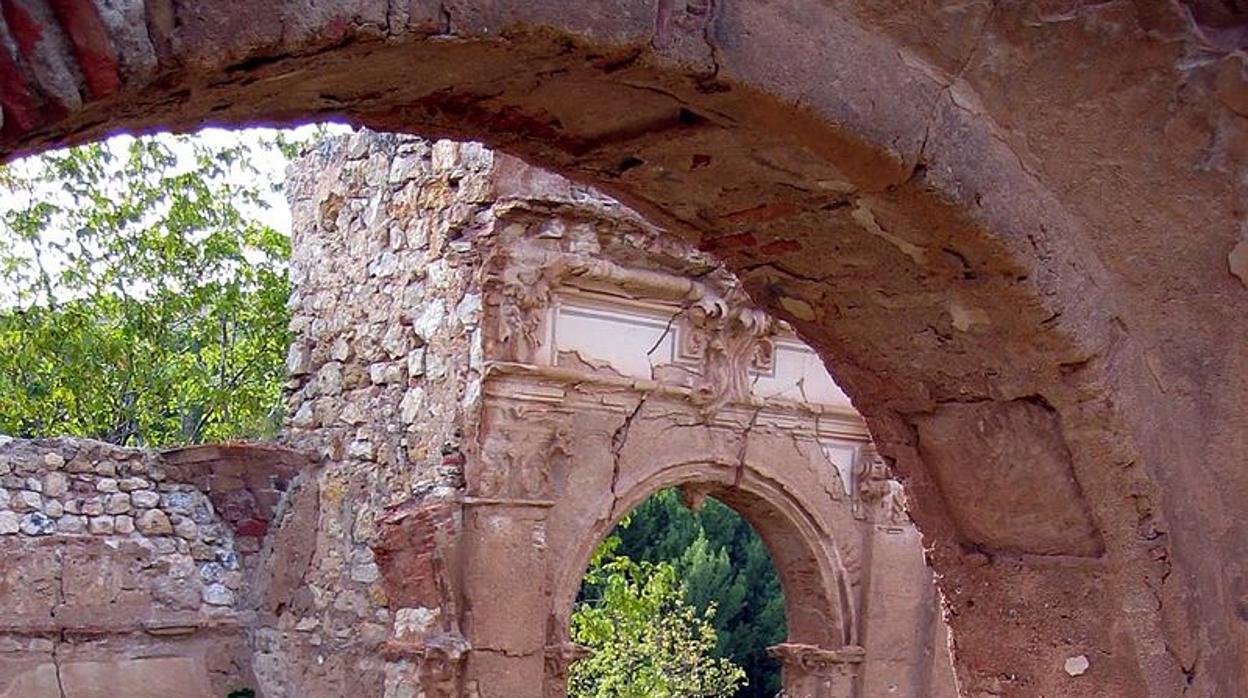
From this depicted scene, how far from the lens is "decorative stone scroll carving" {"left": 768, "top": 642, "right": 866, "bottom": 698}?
774 cm

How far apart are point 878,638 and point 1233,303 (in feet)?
17.9

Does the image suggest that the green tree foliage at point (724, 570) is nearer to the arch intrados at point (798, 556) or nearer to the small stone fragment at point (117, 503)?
the arch intrados at point (798, 556)

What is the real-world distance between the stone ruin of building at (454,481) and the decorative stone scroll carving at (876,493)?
2 centimetres

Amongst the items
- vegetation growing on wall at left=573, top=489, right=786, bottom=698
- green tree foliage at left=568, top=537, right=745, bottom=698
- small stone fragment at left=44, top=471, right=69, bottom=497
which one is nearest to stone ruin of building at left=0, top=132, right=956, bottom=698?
small stone fragment at left=44, top=471, right=69, bottom=497

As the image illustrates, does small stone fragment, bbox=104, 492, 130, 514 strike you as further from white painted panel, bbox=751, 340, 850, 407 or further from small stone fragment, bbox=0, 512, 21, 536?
white painted panel, bbox=751, 340, 850, 407

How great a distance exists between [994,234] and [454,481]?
14.0 ft

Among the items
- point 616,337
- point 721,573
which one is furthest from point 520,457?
point 721,573

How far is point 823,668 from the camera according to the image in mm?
7754

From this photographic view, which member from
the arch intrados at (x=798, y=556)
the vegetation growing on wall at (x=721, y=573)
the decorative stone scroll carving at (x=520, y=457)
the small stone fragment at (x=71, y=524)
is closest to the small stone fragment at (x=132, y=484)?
the small stone fragment at (x=71, y=524)

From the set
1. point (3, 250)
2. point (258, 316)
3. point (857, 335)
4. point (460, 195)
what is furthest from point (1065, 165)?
point (3, 250)

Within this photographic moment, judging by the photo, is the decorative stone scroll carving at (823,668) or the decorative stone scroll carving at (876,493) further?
the decorative stone scroll carving at (876,493)

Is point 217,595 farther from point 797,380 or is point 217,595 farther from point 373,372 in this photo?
point 797,380

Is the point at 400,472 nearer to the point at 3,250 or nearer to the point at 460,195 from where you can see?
the point at 460,195

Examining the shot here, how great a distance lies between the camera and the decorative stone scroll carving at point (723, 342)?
7223mm
